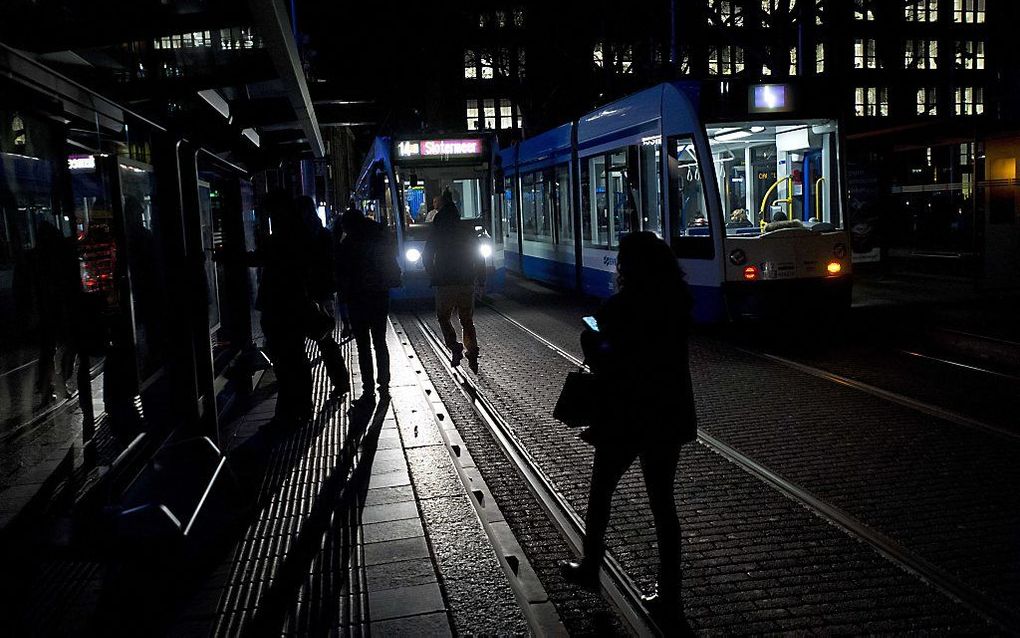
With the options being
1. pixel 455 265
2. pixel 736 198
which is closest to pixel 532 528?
pixel 455 265

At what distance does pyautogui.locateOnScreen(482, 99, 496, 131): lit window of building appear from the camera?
6919 centimetres

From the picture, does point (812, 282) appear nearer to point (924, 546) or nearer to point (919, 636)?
point (924, 546)

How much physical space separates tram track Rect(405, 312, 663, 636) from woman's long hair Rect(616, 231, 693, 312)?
1339mm

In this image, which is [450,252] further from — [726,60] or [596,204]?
[726,60]

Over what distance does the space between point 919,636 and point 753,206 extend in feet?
29.9

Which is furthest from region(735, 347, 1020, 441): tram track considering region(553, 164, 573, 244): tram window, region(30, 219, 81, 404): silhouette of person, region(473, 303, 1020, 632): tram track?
region(553, 164, 573, 244): tram window

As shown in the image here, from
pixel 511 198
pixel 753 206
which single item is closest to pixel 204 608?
pixel 753 206

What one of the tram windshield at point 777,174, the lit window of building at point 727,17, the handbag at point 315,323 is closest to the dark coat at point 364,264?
the handbag at point 315,323

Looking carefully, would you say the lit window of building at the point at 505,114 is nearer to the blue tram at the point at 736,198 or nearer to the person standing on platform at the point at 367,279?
the blue tram at the point at 736,198

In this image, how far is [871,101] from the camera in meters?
67.1

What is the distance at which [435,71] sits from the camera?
37625 mm

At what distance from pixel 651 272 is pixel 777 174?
8932 mm

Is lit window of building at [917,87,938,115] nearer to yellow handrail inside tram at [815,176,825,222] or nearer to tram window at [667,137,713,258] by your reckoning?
yellow handrail inside tram at [815,176,825,222]

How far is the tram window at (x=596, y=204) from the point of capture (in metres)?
14.7
